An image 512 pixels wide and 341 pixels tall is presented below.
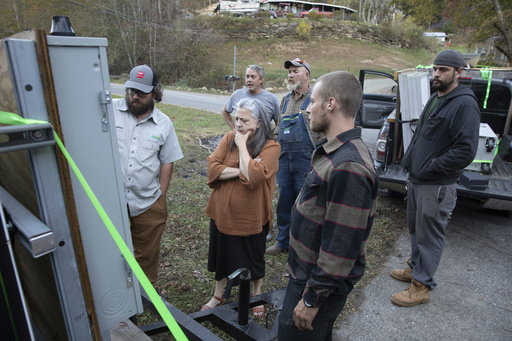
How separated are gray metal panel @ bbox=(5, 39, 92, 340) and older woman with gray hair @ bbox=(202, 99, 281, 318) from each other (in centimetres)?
154

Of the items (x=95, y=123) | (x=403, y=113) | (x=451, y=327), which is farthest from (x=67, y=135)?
(x=403, y=113)

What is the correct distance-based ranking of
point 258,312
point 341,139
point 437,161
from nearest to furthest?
point 341,139
point 437,161
point 258,312

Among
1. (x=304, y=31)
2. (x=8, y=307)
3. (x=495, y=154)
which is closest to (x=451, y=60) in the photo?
(x=495, y=154)

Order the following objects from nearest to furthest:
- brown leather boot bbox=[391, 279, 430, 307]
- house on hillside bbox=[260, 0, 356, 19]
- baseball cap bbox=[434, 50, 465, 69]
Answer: baseball cap bbox=[434, 50, 465, 69] → brown leather boot bbox=[391, 279, 430, 307] → house on hillside bbox=[260, 0, 356, 19]

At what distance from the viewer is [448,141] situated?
2.94 meters

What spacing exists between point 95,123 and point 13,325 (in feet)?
2.45

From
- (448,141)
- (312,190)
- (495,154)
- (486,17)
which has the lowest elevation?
(495,154)

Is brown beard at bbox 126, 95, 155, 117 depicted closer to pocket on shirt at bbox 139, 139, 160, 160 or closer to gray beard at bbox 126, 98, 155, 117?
gray beard at bbox 126, 98, 155, 117

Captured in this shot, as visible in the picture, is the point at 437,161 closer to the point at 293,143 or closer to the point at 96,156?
the point at 293,143

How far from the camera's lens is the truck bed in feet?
13.4

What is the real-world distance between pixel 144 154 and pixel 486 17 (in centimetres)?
1228

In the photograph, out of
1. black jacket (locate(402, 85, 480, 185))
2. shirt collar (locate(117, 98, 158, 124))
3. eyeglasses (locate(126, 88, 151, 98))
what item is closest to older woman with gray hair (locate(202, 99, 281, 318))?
shirt collar (locate(117, 98, 158, 124))

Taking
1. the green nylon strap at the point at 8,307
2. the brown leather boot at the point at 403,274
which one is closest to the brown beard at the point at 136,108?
the green nylon strap at the point at 8,307

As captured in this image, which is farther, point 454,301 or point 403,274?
point 403,274
